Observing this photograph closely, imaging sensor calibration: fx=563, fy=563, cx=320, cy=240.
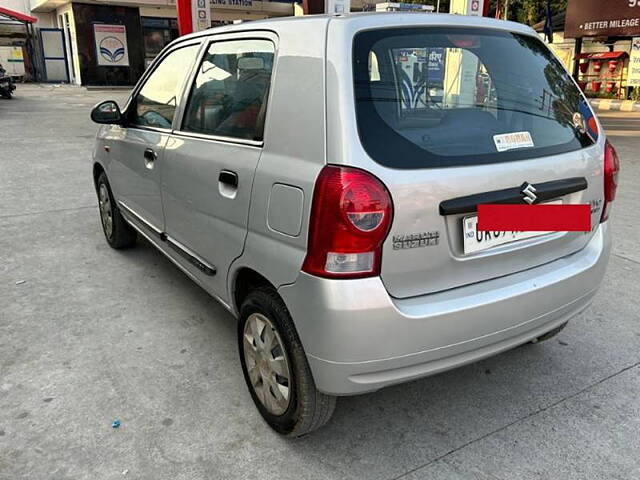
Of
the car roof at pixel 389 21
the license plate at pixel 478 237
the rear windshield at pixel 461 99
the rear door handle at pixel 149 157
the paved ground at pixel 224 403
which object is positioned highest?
the car roof at pixel 389 21

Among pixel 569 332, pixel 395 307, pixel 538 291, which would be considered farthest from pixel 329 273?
pixel 569 332

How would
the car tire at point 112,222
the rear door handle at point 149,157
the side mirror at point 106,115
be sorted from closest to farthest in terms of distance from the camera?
1. the rear door handle at point 149,157
2. the side mirror at point 106,115
3. the car tire at point 112,222

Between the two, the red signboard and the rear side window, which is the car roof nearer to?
the rear side window

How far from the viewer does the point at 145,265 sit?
4.50 metres

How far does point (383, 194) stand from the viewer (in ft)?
6.39

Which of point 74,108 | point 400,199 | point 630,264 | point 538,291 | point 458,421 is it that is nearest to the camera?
point 400,199

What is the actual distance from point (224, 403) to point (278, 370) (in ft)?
1.68

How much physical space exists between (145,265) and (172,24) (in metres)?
28.2

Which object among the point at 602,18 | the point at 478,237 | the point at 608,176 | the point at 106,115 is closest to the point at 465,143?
the point at 478,237

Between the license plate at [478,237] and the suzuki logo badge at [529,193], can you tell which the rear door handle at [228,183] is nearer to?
the license plate at [478,237]

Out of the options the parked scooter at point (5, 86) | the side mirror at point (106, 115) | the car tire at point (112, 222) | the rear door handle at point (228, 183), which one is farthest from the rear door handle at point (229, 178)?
the parked scooter at point (5, 86)

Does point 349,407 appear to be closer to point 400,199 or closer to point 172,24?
point 400,199

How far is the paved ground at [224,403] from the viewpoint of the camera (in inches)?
→ 90.5

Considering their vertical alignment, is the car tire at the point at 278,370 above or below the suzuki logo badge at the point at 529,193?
below
